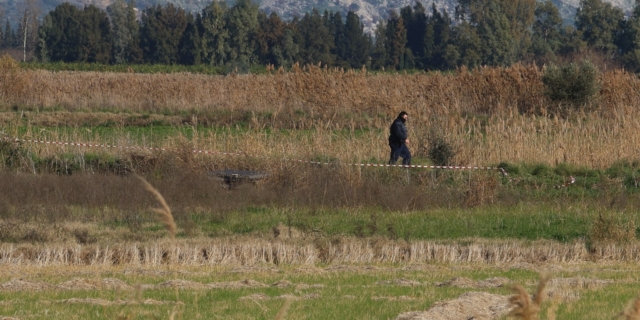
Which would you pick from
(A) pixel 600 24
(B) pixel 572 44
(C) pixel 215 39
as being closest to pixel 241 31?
(C) pixel 215 39

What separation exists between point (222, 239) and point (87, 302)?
5.96m

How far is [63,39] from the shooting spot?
9481cm

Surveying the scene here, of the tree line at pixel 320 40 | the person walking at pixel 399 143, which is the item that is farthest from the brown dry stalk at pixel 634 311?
the tree line at pixel 320 40

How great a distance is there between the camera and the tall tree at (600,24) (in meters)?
87.9

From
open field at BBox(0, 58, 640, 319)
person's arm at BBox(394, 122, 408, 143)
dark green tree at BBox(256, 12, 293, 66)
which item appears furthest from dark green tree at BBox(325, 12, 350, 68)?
person's arm at BBox(394, 122, 408, 143)

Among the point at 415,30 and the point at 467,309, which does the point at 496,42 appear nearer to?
the point at 415,30

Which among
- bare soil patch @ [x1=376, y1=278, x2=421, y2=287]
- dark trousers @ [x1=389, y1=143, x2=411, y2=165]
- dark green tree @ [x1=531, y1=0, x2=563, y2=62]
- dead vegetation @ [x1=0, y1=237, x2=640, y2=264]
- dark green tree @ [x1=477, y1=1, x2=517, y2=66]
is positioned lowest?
dead vegetation @ [x1=0, y1=237, x2=640, y2=264]

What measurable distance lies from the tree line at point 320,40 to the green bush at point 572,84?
1886 inches

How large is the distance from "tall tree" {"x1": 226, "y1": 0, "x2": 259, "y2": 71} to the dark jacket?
6734 centimetres

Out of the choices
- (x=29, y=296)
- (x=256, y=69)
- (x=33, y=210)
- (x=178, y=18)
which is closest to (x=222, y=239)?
(x=33, y=210)

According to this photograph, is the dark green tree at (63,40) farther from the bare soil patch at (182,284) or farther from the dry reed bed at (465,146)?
the bare soil patch at (182,284)

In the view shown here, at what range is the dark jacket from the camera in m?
22.9

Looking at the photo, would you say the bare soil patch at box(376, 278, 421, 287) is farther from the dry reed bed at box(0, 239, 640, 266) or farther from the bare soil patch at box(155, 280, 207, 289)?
the dry reed bed at box(0, 239, 640, 266)

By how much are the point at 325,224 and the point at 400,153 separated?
596 cm
